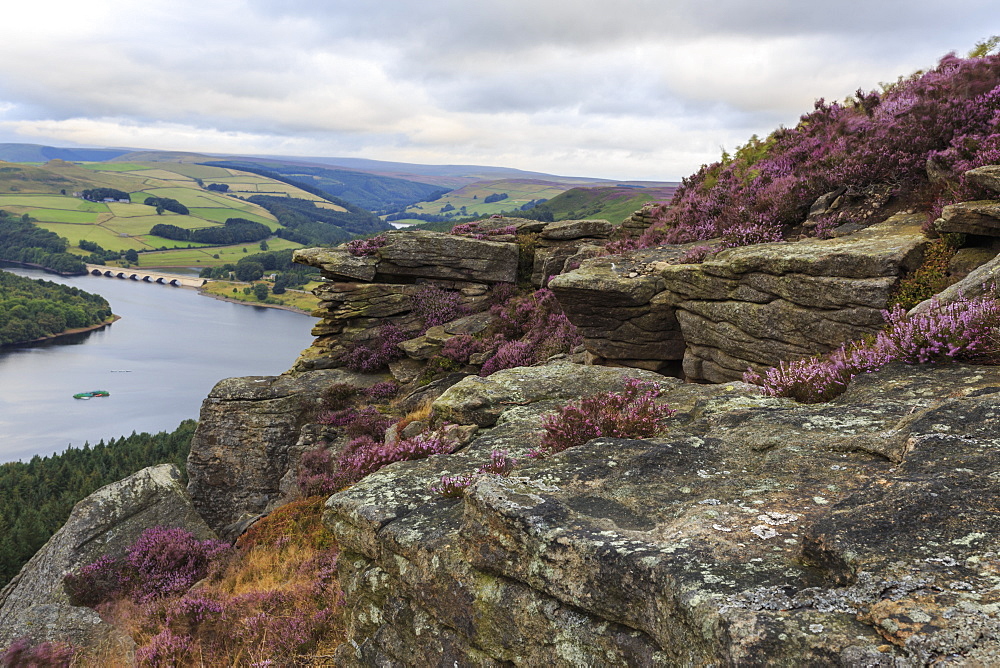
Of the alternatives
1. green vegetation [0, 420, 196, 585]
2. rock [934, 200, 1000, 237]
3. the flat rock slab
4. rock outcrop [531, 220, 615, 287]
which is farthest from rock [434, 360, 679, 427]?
green vegetation [0, 420, 196, 585]

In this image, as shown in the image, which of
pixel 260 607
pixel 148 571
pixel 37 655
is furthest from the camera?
pixel 148 571

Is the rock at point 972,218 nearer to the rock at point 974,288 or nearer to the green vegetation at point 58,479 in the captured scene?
the rock at point 974,288

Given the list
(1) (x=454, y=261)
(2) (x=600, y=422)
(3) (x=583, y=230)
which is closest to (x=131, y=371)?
(1) (x=454, y=261)

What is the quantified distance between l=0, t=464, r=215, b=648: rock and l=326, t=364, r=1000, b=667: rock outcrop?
525 inches

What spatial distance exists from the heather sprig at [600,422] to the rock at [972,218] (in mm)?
6541

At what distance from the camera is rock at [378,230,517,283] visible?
2789cm

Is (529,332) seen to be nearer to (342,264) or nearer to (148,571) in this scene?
(342,264)

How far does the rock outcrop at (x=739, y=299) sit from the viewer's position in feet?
35.7

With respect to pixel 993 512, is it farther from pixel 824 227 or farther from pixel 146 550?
pixel 146 550

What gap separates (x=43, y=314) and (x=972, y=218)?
9037 inches

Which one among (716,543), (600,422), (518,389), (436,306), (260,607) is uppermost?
(716,543)

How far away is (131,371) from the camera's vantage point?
451 feet

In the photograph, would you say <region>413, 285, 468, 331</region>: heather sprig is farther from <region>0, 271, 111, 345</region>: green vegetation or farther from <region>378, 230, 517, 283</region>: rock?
<region>0, 271, 111, 345</region>: green vegetation

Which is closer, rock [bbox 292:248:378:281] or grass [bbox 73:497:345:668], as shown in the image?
grass [bbox 73:497:345:668]
